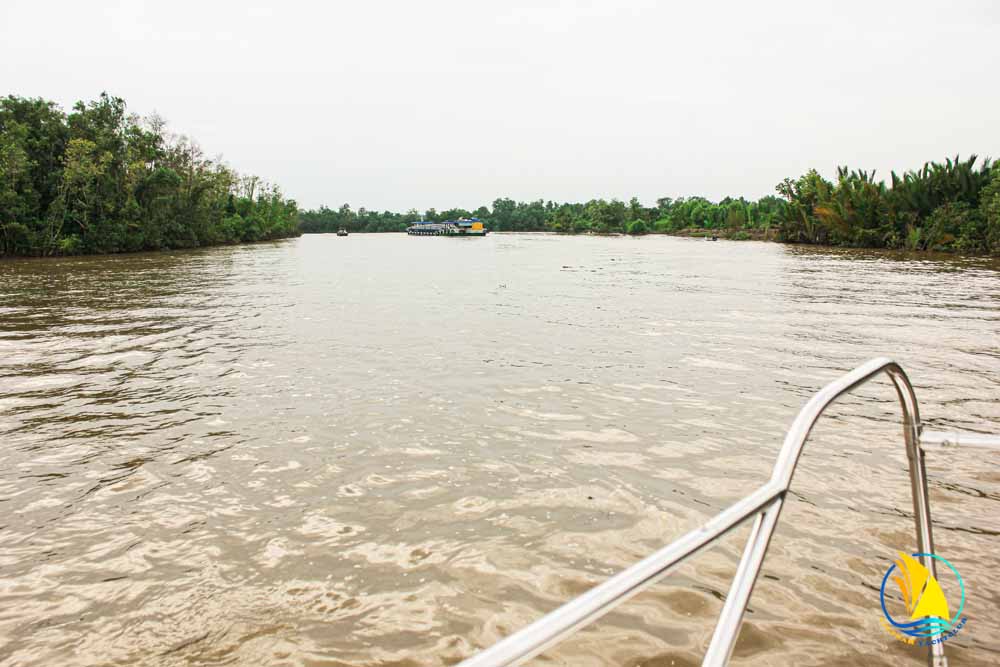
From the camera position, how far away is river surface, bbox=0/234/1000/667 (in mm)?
A: 3072

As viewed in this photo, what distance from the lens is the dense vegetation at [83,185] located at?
36.9m

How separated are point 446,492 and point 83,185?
151ft

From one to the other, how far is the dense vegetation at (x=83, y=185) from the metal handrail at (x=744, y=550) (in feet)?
148

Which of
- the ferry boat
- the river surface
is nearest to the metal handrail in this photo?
the river surface

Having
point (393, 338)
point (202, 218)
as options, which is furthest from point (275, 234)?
point (393, 338)

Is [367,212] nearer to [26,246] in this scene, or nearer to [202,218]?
[202,218]

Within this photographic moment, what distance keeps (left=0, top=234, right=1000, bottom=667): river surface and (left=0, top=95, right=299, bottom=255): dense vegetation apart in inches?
1345

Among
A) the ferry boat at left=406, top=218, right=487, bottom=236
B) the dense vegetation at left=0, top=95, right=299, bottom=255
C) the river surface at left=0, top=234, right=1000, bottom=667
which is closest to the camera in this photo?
the river surface at left=0, top=234, right=1000, bottom=667

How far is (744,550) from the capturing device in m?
1.52

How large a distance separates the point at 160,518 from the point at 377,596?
2.00m

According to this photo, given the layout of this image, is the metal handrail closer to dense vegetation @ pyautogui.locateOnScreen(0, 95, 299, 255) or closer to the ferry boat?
dense vegetation @ pyautogui.locateOnScreen(0, 95, 299, 255)

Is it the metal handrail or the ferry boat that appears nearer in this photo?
the metal handrail

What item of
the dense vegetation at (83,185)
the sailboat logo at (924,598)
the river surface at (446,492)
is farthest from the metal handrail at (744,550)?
the dense vegetation at (83,185)

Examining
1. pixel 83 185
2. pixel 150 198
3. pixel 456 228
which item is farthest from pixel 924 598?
pixel 456 228
